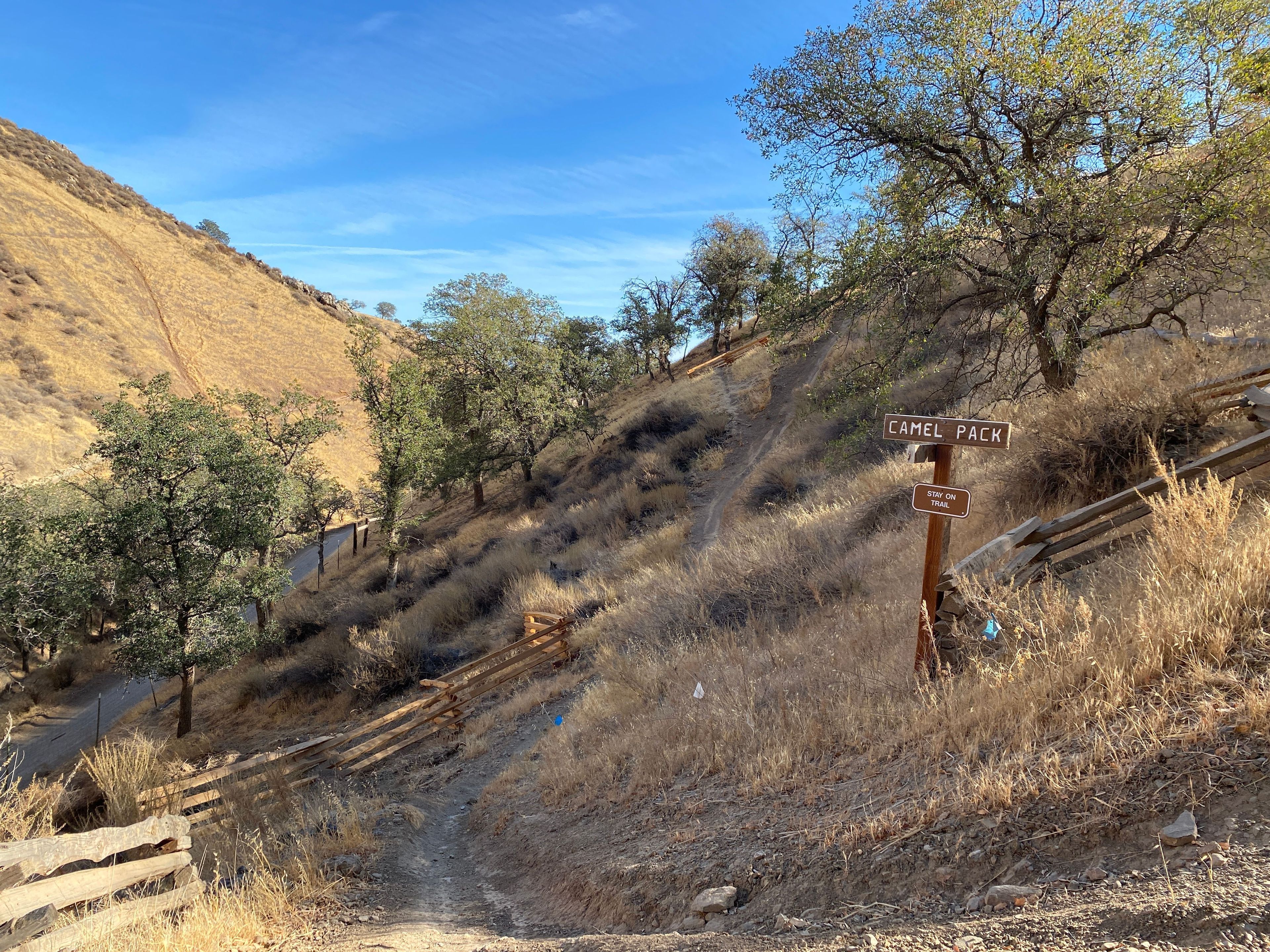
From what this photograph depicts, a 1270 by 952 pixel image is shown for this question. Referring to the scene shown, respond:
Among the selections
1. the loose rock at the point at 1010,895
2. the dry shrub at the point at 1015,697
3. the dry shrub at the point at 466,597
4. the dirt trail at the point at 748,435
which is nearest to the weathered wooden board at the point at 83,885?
the dry shrub at the point at 1015,697

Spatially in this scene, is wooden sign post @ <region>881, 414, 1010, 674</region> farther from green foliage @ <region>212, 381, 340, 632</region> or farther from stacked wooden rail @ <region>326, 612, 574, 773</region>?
green foliage @ <region>212, 381, 340, 632</region>

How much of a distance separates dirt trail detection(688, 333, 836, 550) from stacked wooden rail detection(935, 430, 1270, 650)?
8.34 meters

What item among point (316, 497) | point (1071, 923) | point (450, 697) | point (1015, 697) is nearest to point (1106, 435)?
point (1015, 697)

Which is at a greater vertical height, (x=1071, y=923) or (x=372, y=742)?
(x=1071, y=923)

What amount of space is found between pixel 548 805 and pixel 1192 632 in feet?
18.6

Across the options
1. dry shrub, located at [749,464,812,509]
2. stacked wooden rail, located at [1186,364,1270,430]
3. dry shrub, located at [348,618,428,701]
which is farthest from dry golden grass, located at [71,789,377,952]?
dry shrub, located at [749,464,812,509]

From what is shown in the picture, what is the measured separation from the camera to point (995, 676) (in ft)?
14.1

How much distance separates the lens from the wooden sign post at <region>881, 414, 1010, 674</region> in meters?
4.76

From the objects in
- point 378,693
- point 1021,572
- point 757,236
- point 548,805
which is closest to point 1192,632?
point 1021,572

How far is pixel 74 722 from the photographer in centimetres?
2123

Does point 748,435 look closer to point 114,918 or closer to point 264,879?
point 264,879

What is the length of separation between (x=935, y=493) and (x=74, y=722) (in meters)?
27.7

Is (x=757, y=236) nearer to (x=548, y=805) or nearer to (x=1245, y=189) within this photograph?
(x=1245, y=189)

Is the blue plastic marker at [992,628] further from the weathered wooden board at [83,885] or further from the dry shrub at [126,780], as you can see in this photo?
the dry shrub at [126,780]
